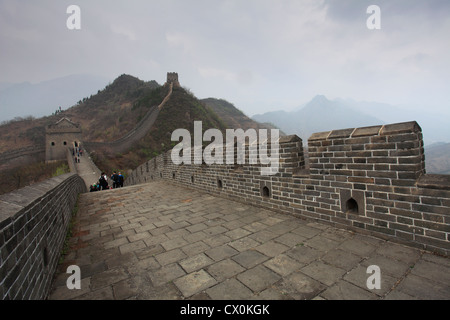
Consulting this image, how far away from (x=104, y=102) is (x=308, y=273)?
61.7m

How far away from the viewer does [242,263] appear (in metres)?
2.32

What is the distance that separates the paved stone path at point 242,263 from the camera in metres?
1.84

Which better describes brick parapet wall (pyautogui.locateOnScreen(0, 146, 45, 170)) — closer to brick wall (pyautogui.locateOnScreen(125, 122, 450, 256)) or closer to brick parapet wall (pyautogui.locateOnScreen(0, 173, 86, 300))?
brick parapet wall (pyautogui.locateOnScreen(0, 173, 86, 300))

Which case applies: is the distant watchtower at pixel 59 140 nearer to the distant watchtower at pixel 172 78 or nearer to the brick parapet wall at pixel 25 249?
the distant watchtower at pixel 172 78

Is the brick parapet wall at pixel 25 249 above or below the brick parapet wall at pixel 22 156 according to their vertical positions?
below

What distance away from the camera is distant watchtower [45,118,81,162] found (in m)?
29.6

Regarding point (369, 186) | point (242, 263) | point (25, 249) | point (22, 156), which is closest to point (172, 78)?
point (22, 156)

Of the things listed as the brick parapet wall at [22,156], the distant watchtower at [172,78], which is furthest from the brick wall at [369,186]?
the distant watchtower at [172,78]

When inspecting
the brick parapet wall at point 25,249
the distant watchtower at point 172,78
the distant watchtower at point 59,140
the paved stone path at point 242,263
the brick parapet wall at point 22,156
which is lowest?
the paved stone path at point 242,263

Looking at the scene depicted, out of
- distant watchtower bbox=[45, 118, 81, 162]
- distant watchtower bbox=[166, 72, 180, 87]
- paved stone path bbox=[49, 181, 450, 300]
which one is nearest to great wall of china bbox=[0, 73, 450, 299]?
paved stone path bbox=[49, 181, 450, 300]

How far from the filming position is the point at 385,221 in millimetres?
2617

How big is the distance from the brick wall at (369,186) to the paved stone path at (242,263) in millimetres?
194

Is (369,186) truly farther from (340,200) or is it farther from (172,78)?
(172,78)
